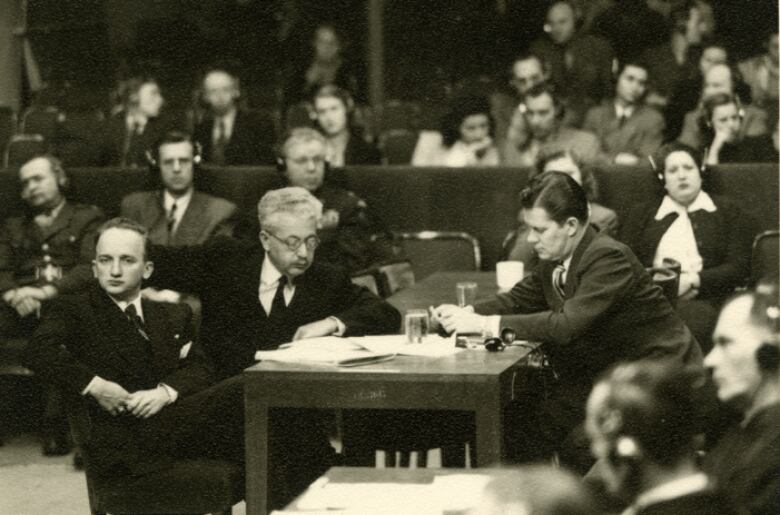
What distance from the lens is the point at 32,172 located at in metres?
7.04

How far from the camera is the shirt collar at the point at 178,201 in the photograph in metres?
7.02

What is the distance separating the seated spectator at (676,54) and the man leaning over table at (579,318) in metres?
4.14

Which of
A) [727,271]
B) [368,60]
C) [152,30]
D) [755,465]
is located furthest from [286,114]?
[755,465]

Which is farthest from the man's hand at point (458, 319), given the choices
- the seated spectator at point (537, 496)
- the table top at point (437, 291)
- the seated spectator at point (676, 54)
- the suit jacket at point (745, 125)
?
the seated spectator at point (676, 54)

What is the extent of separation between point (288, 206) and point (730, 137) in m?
3.32

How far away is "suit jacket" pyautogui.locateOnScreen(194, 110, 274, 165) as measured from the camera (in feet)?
27.1

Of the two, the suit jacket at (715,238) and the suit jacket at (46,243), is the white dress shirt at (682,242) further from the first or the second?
the suit jacket at (46,243)

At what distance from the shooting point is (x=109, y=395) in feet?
13.8

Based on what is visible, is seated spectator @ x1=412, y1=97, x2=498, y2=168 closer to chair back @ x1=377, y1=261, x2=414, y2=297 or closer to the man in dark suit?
chair back @ x1=377, y1=261, x2=414, y2=297

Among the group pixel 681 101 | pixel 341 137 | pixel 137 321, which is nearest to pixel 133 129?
pixel 341 137

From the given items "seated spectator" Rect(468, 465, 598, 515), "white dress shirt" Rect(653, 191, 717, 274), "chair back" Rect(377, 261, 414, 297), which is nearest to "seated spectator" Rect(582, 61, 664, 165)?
"white dress shirt" Rect(653, 191, 717, 274)

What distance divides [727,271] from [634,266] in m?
1.94

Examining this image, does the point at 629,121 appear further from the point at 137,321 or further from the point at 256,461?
the point at 256,461

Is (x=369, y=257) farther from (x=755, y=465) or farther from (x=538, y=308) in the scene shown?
(x=755, y=465)
